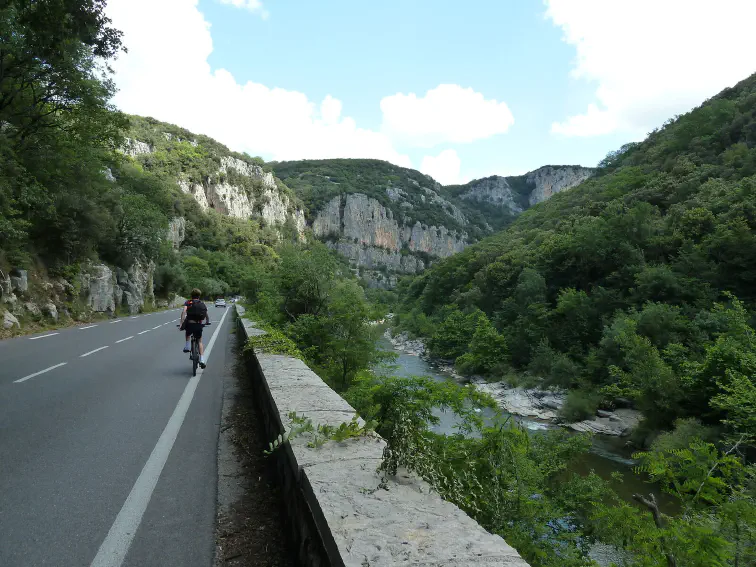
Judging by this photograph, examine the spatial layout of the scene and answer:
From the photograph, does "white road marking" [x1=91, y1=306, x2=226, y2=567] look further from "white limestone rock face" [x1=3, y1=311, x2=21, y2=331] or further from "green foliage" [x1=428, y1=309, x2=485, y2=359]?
"green foliage" [x1=428, y1=309, x2=485, y2=359]

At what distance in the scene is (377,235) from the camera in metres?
166

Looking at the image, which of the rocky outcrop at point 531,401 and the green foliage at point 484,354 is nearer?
the rocky outcrop at point 531,401

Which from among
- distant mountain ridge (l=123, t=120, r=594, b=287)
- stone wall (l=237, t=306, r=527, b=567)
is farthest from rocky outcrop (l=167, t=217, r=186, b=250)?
stone wall (l=237, t=306, r=527, b=567)

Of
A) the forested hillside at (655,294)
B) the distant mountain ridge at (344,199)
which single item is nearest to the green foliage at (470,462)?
the forested hillside at (655,294)

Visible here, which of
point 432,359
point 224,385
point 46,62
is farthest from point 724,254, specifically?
point 46,62

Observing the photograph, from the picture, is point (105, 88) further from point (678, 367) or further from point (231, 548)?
point (678, 367)

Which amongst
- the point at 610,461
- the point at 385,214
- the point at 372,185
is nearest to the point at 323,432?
the point at 610,461

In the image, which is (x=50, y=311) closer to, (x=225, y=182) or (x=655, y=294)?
(x=655, y=294)

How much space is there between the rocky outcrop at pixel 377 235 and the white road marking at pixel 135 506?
150 m

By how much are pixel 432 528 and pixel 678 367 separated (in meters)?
A: 22.1

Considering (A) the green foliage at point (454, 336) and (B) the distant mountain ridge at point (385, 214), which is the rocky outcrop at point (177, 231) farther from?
(B) the distant mountain ridge at point (385, 214)

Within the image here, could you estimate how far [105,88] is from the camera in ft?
50.3

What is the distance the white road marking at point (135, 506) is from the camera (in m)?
2.73

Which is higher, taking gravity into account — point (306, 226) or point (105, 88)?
point (306, 226)
